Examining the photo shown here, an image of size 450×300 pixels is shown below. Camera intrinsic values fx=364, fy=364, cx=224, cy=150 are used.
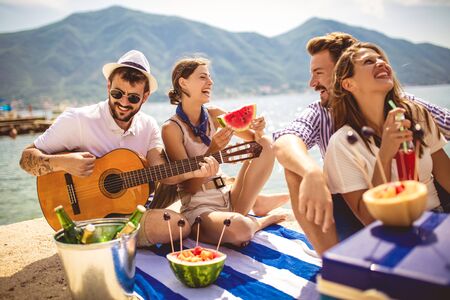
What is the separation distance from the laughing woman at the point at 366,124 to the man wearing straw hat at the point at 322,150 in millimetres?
271

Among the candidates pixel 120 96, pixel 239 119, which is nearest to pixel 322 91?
pixel 239 119

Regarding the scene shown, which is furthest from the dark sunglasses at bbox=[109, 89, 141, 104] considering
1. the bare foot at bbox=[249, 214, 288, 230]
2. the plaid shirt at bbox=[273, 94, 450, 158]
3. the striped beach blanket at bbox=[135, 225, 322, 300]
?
the bare foot at bbox=[249, 214, 288, 230]

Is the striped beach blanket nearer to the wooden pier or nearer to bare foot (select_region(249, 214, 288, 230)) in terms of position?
bare foot (select_region(249, 214, 288, 230))

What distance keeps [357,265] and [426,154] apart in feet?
6.07

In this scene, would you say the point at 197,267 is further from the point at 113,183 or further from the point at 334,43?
the point at 334,43

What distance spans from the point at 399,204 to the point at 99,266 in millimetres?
2213

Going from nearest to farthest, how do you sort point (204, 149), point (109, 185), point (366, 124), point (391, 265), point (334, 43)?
point (391, 265) < point (366, 124) < point (334, 43) < point (109, 185) < point (204, 149)

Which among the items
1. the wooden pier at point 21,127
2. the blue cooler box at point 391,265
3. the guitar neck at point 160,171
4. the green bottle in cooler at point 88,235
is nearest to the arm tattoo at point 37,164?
the guitar neck at point 160,171

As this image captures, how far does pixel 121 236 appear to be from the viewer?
2.91m

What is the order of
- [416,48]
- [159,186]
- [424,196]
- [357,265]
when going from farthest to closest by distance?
1. [416,48]
2. [159,186]
3. [424,196]
4. [357,265]

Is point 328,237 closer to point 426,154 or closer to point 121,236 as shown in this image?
point 426,154

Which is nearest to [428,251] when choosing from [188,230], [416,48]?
[188,230]

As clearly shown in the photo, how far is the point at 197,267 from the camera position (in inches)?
127

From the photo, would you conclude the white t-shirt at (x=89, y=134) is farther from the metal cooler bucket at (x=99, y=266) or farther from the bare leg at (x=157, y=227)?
the metal cooler bucket at (x=99, y=266)
